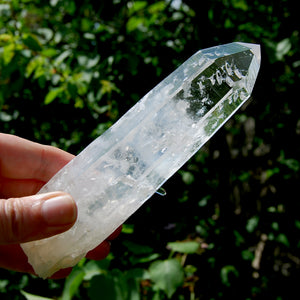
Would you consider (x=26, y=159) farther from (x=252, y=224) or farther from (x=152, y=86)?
(x=252, y=224)

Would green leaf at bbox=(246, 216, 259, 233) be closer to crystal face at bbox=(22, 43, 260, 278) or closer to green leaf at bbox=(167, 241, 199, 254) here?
green leaf at bbox=(167, 241, 199, 254)

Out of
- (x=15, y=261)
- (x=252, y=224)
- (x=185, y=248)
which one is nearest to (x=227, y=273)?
(x=252, y=224)

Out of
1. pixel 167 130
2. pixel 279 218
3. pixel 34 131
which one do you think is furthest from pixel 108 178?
pixel 279 218

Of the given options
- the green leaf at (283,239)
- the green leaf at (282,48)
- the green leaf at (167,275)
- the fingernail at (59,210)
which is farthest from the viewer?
the green leaf at (283,239)

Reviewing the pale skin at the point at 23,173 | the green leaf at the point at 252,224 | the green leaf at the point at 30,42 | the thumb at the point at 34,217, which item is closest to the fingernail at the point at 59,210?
the thumb at the point at 34,217

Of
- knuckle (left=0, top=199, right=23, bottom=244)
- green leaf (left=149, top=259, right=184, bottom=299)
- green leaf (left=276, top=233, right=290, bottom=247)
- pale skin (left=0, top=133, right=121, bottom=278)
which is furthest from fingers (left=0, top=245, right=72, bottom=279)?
green leaf (left=276, top=233, right=290, bottom=247)

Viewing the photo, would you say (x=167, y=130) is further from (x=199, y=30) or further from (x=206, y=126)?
(x=199, y=30)

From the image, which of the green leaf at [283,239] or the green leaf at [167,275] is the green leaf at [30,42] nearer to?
the green leaf at [167,275]
